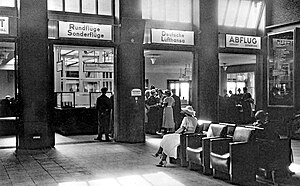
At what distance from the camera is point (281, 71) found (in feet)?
27.4

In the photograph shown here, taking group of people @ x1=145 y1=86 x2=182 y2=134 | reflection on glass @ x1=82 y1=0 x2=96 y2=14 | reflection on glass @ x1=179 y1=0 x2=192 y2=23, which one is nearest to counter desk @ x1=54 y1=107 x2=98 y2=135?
group of people @ x1=145 y1=86 x2=182 y2=134

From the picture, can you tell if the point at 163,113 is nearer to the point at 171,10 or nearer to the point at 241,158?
Answer: the point at 171,10

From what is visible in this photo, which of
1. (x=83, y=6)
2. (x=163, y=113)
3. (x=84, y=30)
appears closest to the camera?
(x=84, y=30)

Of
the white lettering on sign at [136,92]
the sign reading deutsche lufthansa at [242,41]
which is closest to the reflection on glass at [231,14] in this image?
the sign reading deutsche lufthansa at [242,41]

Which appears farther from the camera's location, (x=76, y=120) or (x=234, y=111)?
(x=234, y=111)

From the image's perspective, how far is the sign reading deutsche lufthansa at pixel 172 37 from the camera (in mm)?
10156

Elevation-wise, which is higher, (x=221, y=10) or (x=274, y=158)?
(x=221, y=10)

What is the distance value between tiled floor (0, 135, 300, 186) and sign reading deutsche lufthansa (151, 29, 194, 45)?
275 centimetres

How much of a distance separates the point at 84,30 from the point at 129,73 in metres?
1.60

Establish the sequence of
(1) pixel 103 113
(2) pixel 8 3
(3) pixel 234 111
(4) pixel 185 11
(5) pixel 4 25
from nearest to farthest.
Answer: (5) pixel 4 25 < (2) pixel 8 3 < (1) pixel 103 113 < (4) pixel 185 11 < (3) pixel 234 111

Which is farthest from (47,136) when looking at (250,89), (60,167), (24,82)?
(250,89)

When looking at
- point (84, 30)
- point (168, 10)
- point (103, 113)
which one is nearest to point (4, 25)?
point (84, 30)

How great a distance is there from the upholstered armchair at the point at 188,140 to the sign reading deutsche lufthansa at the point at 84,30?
3.80m

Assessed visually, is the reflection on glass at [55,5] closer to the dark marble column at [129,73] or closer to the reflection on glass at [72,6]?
the reflection on glass at [72,6]
